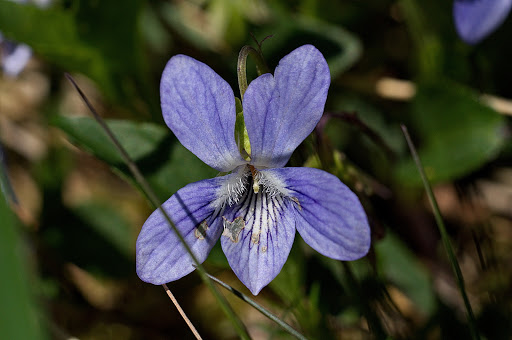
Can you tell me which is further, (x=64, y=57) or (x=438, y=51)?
(x=438, y=51)

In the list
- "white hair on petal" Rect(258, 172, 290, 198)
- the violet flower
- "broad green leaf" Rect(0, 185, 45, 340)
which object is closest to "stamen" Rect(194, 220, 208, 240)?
the violet flower

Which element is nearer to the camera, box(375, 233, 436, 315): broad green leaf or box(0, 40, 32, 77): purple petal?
box(375, 233, 436, 315): broad green leaf

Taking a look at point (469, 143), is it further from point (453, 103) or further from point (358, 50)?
point (358, 50)

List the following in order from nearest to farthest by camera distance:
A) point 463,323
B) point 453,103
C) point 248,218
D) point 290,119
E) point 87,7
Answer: point 290,119, point 248,218, point 463,323, point 87,7, point 453,103

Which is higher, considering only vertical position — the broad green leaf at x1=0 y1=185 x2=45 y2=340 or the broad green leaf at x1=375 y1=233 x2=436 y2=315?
the broad green leaf at x1=0 y1=185 x2=45 y2=340

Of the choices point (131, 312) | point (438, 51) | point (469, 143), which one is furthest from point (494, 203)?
point (131, 312)

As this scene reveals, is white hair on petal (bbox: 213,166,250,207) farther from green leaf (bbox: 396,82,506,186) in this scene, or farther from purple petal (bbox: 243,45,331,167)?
green leaf (bbox: 396,82,506,186)

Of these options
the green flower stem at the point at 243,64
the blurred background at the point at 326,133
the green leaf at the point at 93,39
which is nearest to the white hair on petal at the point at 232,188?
the green flower stem at the point at 243,64

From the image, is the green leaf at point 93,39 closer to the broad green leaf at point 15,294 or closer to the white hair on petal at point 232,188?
the white hair on petal at point 232,188
